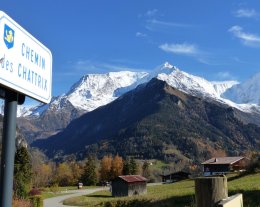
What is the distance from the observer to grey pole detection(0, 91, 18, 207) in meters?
3.41

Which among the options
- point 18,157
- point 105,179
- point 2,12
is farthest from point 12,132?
point 105,179

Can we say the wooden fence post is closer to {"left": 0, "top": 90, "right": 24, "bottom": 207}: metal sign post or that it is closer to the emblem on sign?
{"left": 0, "top": 90, "right": 24, "bottom": 207}: metal sign post

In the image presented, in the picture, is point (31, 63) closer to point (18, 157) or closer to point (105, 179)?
point (18, 157)

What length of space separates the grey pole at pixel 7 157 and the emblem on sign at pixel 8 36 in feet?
1.59

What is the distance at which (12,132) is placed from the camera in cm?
350

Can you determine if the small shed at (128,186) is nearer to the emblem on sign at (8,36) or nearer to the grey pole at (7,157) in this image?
the grey pole at (7,157)

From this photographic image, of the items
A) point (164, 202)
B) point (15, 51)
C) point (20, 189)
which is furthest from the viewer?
point (20, 189)

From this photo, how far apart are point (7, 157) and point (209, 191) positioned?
2.26 m

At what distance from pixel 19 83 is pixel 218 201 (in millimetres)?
2407

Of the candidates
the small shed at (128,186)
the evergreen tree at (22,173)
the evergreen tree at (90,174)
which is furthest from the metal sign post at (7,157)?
the evergreen tree at (90,174)

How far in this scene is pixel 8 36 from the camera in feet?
11.4

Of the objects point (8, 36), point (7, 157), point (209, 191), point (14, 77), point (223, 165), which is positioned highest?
point (223, 165)

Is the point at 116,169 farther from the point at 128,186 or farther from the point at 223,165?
the point at 128,186

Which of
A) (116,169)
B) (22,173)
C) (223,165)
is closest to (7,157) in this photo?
(22,173)
